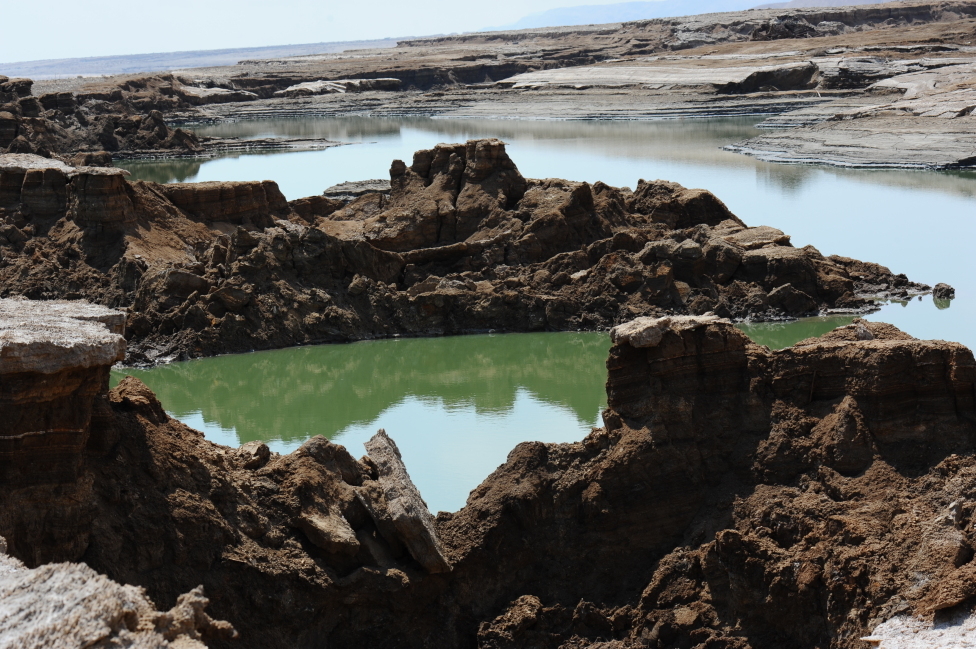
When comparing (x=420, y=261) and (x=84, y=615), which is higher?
(x=84, y=615)

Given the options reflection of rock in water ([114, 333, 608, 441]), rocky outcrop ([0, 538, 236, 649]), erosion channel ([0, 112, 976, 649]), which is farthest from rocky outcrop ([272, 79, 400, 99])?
rocky outcrop ([0, 538, 236, 649])

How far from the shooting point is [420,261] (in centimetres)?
2092

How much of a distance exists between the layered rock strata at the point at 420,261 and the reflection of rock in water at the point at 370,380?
0.57m

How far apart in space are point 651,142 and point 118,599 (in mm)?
44808

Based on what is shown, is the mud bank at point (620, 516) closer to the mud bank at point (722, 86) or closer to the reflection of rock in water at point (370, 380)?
the reflection of rock in water at point (370, 380)

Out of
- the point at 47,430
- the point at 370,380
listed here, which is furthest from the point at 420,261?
the point at 47,430

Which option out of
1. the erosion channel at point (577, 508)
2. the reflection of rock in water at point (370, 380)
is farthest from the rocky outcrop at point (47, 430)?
the reflection of rock in water at point (370, 380)

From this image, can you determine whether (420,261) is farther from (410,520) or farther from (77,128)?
(77,128)

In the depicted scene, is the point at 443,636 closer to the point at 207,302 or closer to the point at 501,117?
the point at 207,302

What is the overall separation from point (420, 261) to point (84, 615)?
52.6ft

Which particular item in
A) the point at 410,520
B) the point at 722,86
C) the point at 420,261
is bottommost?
the point at 420,261

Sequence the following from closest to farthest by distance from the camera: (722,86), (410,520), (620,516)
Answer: (410,520)
(620,516)
(722,86)

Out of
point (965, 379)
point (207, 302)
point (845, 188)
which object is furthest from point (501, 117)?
point (965, 379)

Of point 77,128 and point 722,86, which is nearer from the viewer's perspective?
point 77,128
